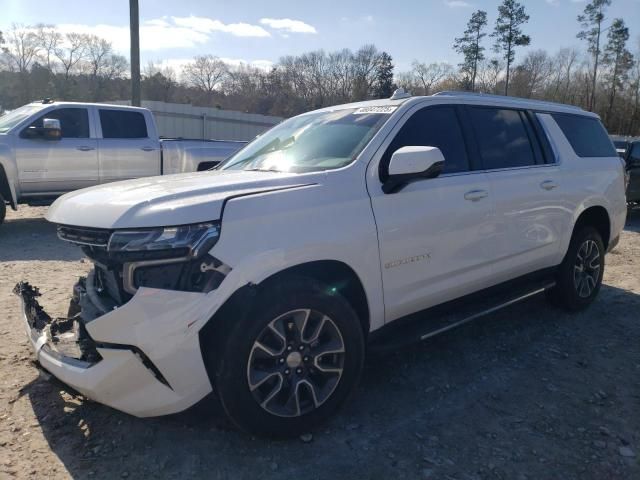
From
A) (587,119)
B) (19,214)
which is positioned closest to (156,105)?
(19,214)

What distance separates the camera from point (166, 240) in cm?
251

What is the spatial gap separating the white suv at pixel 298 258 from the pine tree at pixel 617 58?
5754cm

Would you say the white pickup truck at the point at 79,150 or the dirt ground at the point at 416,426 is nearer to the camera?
the dirt ground at the point at 416,426

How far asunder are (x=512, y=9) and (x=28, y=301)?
55.8 meters

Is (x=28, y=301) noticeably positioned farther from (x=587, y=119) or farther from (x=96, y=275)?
(x=587, y=119)

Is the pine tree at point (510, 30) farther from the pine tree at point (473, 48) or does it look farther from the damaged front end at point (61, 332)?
the damaged front end at point (61, 332)

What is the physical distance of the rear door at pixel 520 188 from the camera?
159 inches

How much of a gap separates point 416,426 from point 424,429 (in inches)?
2.1

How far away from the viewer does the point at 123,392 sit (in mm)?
2605

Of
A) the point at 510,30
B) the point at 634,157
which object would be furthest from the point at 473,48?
the point at 634,157

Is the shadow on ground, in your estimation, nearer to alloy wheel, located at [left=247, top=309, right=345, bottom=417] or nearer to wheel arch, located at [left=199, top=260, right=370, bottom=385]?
alloy wheel, located at [left=247, top=309, right=345, bottom=417]

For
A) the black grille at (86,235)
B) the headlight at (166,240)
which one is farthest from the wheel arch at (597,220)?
the black grille at (86,235)

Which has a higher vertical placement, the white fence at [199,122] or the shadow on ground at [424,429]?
the white fence at [199,122]

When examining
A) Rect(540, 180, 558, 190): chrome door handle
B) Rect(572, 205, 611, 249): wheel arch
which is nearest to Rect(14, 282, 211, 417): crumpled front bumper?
Rect(540, 180, 558, 190): chrome door handle
